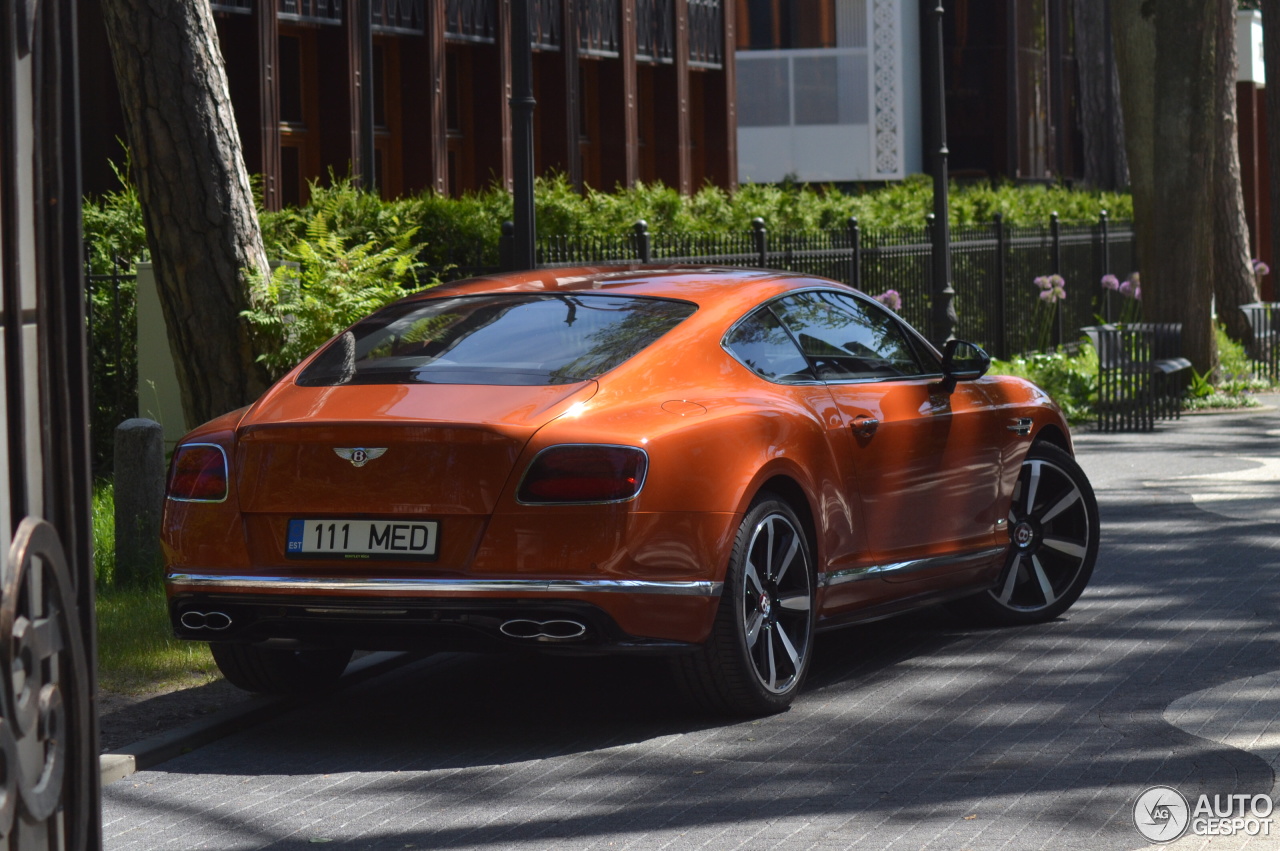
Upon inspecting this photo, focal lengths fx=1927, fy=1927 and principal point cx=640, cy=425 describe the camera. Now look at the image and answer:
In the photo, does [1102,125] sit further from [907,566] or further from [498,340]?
[498,340]

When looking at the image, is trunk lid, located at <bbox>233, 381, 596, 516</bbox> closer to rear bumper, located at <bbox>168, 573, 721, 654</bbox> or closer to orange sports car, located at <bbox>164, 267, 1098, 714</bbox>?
orange sports car, located at <bbox>164, 267, 1098, 714</bbox>

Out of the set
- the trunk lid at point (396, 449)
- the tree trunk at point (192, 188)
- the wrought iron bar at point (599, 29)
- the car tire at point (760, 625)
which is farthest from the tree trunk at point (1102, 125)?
the trunk lid at point (396, 449)

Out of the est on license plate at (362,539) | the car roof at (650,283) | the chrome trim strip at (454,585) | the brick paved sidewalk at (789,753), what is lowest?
the brick paved sidewalk at (789,753)

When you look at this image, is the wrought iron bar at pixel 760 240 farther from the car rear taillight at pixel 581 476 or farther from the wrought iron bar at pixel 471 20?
the car rear taillight at pixel 581 476

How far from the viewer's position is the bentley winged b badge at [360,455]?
6191mm

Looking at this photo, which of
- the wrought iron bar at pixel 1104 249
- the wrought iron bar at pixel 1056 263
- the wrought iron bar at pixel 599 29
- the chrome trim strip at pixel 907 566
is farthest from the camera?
the wrought iron bar at pixel 599 29

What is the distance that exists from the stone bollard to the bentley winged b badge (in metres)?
3.77

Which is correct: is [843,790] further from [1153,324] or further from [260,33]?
[260,33]

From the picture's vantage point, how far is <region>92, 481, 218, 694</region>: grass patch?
7.46 meters

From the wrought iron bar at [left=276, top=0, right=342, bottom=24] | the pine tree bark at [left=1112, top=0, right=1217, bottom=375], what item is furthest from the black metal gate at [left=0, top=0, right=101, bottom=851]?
the wrought iron bar at [left=276, top=0, right=342, bottom=24]

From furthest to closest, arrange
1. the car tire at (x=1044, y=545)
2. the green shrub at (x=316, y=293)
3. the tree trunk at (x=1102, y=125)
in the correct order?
the tree trunk at (x=1102, y=125) < the green shrub at (x=316, y=293) < the car tire at (x=1044, y=545)

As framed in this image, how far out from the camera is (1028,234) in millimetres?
24594

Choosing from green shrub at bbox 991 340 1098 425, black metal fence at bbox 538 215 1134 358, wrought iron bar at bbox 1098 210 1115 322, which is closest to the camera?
black metal fence at bbox 538 215 1134 358

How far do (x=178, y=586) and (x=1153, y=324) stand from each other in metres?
15.8
